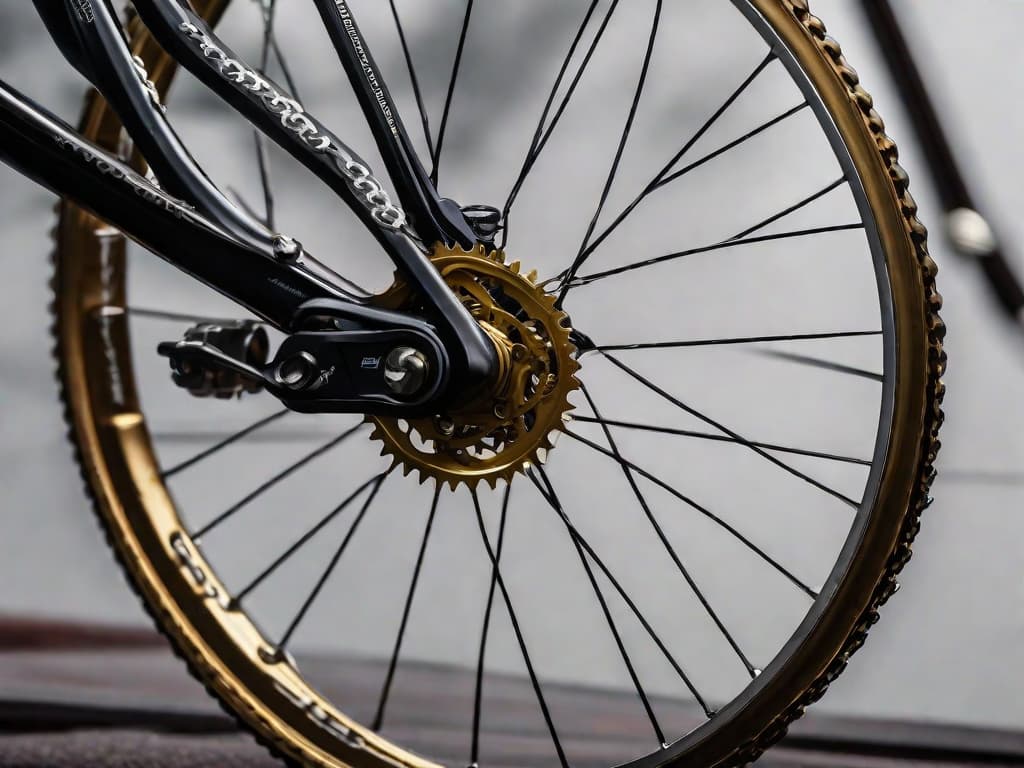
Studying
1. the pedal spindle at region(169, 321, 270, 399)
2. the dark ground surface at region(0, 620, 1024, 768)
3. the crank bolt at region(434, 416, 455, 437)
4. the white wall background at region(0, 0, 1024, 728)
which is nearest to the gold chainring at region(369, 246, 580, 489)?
the crank bolt at region(434, 416, 455, 437)

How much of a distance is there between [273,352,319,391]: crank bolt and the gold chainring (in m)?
0.05

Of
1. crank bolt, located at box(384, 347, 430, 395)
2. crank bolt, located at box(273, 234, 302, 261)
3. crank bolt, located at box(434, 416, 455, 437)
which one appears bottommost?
crank bolt, located at box(434, 416, 455, 437)

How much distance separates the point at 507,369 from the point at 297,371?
0.12m

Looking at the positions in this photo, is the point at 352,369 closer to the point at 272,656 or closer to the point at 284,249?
the point at 284,249

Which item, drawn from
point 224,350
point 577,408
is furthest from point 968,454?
point 224,350

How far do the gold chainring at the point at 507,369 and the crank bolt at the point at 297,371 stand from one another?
55 millimetres

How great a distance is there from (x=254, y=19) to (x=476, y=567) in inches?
27.3

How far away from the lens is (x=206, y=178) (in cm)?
66

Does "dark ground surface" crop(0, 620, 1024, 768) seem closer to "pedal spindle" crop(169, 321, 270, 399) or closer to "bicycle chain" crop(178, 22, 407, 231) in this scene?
"pedal spindle" crop(169, 321, 270, 399)

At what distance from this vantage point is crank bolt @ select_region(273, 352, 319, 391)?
0.63 m

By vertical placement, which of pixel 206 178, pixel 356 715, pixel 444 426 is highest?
pixel 206 178

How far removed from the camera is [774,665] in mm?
583

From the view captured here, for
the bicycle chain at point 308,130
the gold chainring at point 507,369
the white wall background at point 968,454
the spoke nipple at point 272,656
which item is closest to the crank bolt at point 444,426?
the gold chainring at point 507,369

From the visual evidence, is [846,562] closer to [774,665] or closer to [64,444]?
[774,665]
